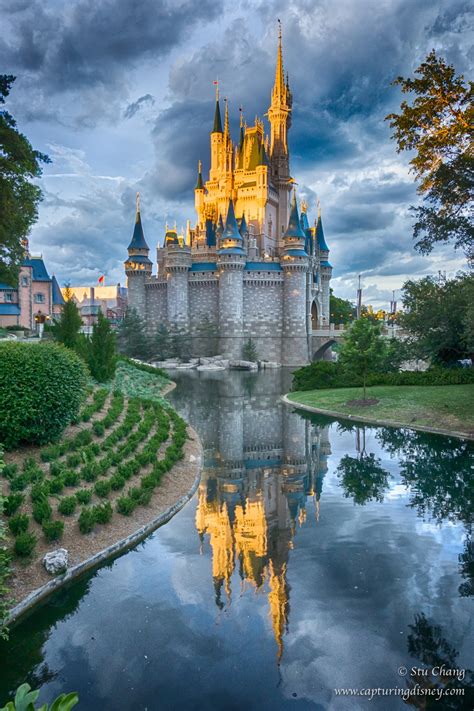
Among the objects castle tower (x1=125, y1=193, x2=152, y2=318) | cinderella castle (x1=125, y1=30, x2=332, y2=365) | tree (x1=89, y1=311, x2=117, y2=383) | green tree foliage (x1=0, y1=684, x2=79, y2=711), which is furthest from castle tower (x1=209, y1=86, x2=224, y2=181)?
green tree foliage (x1=0, y1=684, x2=79, y2=711)

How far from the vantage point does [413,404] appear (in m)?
19.7

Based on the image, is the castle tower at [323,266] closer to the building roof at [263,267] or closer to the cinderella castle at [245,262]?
the cinderella castle at [245,262]

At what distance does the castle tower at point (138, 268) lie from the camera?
5847cm

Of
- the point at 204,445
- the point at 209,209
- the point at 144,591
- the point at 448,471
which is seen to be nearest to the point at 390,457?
the point at 448,471

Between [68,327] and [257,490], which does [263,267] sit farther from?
[257,490]

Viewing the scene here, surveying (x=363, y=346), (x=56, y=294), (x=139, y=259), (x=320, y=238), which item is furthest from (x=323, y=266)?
(x=363, y=346)

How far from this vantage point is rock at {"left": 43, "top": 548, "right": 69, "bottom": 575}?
6.75 m

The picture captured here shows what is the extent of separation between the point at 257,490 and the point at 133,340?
43.8 meters

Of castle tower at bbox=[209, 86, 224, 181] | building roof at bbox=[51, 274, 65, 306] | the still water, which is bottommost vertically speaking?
the still water

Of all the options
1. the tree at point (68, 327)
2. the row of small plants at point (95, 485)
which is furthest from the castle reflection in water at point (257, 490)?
the tree at point (68, 327)

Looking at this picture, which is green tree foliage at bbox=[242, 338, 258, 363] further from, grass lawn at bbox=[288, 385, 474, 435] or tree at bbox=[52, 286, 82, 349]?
tree at bbox=[52, 286, 82, 349]

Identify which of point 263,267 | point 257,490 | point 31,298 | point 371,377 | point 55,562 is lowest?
point 257,490

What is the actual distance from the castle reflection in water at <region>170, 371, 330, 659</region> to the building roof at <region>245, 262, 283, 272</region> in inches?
1345

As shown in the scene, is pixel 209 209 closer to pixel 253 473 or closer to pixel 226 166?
pixel 226 166
